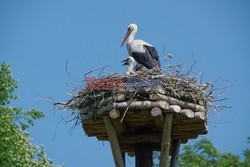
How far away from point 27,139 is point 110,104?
4.49m

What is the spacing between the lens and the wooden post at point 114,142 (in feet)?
35.7

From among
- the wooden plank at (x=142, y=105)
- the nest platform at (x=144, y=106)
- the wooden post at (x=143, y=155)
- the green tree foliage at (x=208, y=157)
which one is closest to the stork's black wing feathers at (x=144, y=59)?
the nest platform at (x=144, y=106)

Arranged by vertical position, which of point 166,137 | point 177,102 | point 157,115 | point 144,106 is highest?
point 177,102

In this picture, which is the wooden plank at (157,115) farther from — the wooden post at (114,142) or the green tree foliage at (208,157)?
the green tree foliage at (208,157)

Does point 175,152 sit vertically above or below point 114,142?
above

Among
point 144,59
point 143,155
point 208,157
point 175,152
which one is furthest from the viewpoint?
point 208,157

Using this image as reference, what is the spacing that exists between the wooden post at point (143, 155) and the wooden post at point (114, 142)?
0.52 metres

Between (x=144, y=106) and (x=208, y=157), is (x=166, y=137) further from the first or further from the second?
(x=208, y=157)

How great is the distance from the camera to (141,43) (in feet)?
44.8

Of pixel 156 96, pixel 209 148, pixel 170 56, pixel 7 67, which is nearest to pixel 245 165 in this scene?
pixel 209 148

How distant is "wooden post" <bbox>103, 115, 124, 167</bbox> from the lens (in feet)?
35.7

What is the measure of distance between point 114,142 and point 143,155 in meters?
0.70

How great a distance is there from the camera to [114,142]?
11.0 metres

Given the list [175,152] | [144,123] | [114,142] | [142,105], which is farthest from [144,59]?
[142,105]
